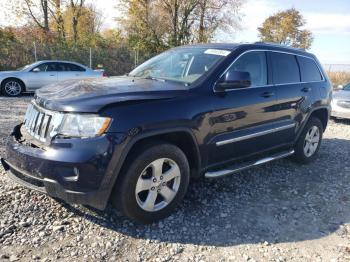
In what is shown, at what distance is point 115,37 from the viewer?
29.0 metres

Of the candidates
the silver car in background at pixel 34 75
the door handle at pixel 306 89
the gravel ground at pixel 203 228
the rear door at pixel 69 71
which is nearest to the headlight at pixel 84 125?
the gravel ground at pixel 203 228

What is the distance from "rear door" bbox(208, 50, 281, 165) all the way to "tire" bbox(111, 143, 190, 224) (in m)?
0.49

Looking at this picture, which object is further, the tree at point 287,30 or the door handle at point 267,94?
the tree at point 287,30

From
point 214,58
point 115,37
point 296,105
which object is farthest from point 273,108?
point 115,37

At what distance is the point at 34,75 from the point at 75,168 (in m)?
10.9

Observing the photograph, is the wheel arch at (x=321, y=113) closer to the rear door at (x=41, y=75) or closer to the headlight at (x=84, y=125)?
the headlight at (x=84, y=125)

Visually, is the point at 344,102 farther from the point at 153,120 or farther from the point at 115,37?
the point at 115,37

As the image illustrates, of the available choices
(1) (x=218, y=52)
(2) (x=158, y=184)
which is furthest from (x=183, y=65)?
(2) (x=158, y=184)

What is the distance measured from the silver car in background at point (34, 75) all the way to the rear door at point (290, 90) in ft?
27.2

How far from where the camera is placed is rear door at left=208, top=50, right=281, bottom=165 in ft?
12.8

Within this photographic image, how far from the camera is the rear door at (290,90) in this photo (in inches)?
191

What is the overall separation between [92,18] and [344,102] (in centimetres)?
2877

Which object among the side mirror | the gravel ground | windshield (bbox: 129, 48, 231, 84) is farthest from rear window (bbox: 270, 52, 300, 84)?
the gravel ground

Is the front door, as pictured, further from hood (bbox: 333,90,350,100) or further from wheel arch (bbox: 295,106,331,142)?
hood (bbox: 333,90,350,100)
